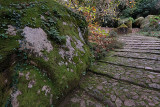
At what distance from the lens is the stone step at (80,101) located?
1688 mm

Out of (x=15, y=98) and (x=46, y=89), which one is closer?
(x=15, y=98)

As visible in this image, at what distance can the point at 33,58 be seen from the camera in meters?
1.68

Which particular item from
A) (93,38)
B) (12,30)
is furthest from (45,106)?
(93,38)

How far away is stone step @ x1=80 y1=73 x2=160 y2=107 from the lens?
162 cm

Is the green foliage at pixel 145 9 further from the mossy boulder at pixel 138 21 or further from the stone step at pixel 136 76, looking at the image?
the stone step at pixel 136 76

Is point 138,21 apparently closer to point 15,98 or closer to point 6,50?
point 6,50

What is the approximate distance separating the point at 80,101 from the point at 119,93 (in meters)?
0.85

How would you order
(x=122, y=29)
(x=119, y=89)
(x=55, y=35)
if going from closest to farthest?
1. (x=119, y=89)
2. (x=55, y=35)
3. (x=122, y=29)

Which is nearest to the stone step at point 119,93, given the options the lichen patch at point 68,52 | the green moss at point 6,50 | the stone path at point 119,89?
the stone path at point 119,89

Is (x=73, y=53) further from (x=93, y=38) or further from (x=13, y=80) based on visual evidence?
(x=93, y=38)

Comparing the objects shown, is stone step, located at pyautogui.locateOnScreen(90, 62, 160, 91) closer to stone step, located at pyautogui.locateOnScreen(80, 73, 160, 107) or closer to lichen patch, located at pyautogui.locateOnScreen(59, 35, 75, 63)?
stone step, located at pyautogui.locateOnScreen(80, 73, 160, 107)

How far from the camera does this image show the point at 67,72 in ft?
6.52

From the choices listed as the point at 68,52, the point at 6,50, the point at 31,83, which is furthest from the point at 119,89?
the point at 6,50

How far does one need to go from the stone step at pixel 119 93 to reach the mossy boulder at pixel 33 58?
474 millimetres
